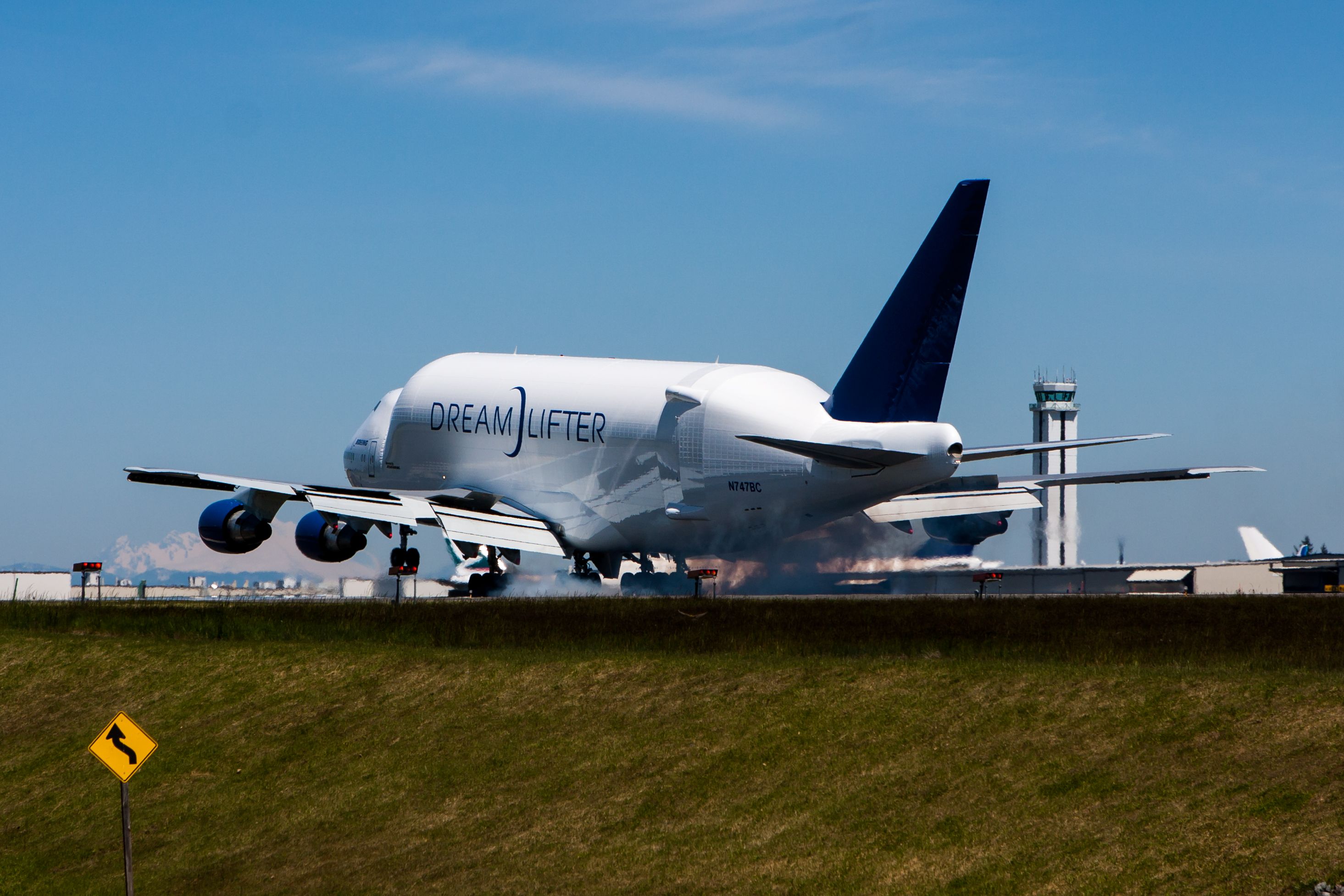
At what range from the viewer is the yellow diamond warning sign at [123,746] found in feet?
68.7

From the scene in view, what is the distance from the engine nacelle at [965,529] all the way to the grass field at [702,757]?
25.4m

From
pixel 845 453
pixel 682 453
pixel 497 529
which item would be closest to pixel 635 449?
pixel 682 453

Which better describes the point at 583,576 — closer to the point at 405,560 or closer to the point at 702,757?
the point at 405,560

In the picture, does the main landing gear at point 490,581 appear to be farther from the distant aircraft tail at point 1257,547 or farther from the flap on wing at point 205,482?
the distant aircraft tail at point 1257,547

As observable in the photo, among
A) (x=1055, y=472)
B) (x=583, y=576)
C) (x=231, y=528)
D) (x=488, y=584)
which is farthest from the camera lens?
(x=1055, y=472)

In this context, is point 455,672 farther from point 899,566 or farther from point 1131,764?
point 899,566

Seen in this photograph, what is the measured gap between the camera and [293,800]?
24.9 m

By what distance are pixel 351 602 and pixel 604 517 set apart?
35.8ft

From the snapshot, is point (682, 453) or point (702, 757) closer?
point (702, 757)

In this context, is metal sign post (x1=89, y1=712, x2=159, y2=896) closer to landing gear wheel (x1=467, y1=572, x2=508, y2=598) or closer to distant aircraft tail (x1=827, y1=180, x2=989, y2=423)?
distant aircraft tail (x1=827, y1=180, x2=989, y2=423)

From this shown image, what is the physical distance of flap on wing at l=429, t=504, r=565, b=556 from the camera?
169 ft

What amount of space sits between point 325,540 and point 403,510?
6647 millimetres

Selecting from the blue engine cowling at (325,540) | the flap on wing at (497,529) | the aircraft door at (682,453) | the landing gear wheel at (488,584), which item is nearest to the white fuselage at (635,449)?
the aircraft door at (682,453)

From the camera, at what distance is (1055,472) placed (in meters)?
122
